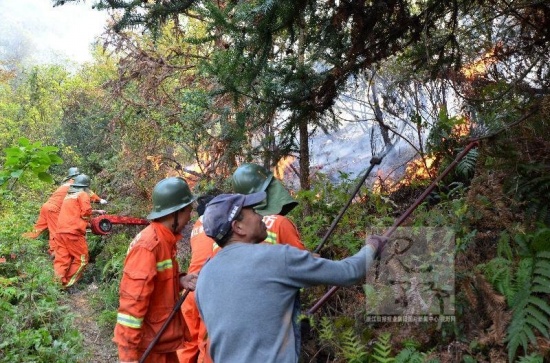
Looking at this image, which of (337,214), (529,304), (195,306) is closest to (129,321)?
(195,306)

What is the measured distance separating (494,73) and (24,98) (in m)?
20.5

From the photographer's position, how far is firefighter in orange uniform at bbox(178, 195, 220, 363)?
448 cm

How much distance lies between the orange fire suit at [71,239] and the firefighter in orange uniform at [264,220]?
5.89m

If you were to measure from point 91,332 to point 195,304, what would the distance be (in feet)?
13.1

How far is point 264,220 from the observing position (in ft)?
13.6

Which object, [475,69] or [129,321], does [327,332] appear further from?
[475,69]

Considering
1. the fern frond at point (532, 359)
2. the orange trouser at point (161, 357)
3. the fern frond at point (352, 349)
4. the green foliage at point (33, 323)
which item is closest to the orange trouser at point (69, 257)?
the green foliage at point (33, 323)

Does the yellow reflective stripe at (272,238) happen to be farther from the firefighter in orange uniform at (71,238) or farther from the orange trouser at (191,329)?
the firefighter in orange uniform at (71,238)

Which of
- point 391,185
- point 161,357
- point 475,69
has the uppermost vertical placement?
point 475,69

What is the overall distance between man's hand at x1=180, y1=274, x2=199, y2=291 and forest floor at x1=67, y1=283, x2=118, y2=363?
108 inches

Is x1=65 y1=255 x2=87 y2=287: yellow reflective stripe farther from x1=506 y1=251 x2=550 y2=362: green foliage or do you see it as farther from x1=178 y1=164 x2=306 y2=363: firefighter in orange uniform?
x1=506 y1=251 x2=550 y2=362: green foliage

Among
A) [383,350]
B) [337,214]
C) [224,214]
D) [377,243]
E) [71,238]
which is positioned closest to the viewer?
[224,214]

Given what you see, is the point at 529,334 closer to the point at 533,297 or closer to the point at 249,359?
the point at 533,297

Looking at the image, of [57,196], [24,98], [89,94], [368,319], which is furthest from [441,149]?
[24,98]
